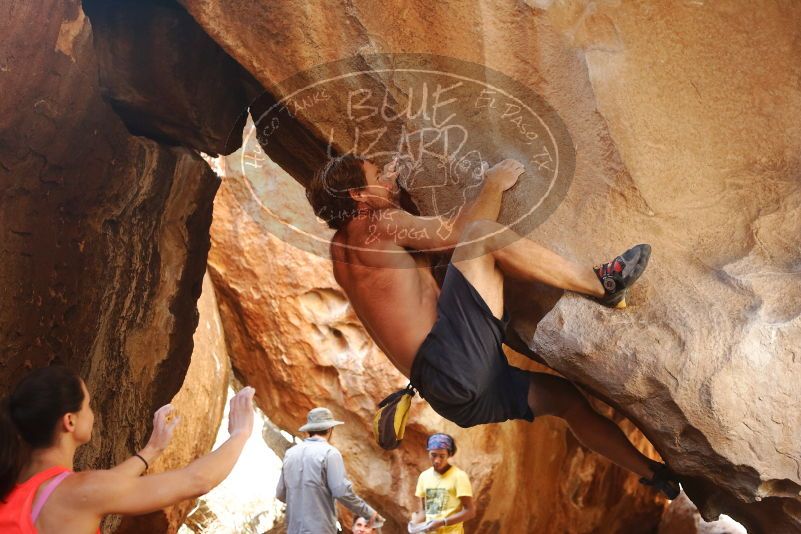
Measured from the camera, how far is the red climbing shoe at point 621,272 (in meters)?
3.23

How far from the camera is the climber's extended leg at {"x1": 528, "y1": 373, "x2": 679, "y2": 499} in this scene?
364 cm

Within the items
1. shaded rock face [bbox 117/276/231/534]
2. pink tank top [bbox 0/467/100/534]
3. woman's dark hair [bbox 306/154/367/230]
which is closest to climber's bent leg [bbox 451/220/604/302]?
woman's dark hair [bbox 306/154/367/230]

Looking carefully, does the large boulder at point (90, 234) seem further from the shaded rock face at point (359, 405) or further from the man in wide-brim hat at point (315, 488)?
the shaded rock face at point (359, 405)

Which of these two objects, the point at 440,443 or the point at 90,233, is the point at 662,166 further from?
the point at 90,233

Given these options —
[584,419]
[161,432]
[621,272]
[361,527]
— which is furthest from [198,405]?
[621,272]

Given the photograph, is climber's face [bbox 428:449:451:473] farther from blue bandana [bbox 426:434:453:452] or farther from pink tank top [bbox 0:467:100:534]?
pink tank top [bbox 0:467:100:534]

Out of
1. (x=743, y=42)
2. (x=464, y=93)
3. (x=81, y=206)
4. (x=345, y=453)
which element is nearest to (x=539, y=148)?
(x=464, y=93)

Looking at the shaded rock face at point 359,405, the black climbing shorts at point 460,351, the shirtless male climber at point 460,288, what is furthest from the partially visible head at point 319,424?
the shaded rock face at point 359,405

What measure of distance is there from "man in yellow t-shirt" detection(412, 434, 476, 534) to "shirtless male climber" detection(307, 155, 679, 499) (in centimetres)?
167

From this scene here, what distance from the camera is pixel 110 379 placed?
4781 mm

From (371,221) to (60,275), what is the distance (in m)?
1.91

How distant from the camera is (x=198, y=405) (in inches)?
292

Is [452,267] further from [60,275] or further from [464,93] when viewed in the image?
[60,275]

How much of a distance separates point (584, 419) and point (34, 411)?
90.0 inches
